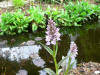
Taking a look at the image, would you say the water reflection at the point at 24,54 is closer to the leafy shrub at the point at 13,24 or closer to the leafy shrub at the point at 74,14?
the leafy shrub at the point at 13,24

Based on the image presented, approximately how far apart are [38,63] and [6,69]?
74 centimetres

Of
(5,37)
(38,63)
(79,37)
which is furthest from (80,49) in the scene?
(5,37)

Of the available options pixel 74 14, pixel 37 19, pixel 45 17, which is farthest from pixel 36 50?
pixel 74 14

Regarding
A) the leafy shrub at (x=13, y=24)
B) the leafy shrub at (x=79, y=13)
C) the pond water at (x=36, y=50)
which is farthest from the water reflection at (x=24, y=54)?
the leafy shrub at (x=79, y=13)

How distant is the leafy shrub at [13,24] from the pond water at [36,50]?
233 millimetres

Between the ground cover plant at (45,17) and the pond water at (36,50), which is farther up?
the ground cover plant at (45,17)

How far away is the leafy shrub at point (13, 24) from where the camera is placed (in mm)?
6039

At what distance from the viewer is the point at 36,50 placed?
502 centimetres

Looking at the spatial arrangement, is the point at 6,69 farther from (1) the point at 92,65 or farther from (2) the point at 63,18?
(2) the point at 63,18

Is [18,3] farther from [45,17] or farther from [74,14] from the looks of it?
[74,14]

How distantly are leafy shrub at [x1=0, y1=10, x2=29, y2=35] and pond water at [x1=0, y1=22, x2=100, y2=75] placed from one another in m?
0.23

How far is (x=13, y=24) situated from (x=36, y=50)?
5.47 feet

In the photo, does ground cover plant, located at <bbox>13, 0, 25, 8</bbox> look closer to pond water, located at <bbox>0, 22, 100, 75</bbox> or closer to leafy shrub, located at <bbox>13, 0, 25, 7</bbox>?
leafy shrub, located at <bbox>13, 0, 25, 7</bbox>

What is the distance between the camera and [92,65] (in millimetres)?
3936
